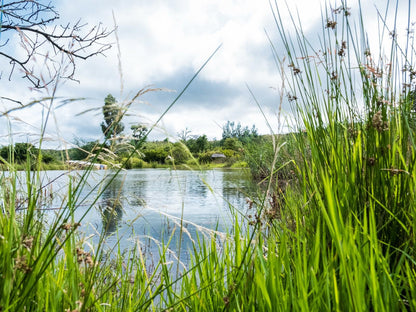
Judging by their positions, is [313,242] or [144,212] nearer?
[313,242]

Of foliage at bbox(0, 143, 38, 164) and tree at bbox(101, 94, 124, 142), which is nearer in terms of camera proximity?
tree at bbox(101, 94, 124, 142)

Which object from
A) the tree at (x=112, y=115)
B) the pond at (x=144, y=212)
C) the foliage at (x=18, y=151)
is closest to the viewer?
the tree at (x=112, y=115)

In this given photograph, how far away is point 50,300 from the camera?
101 centimetres

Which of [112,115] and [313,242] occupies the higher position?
[112,115]

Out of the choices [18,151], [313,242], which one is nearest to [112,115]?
[313,242]

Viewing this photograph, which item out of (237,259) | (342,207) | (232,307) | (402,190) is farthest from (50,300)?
(402,190)

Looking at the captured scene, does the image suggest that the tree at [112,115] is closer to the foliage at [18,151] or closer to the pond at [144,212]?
the pond at [144,212]

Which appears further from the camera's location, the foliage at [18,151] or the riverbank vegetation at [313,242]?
the foliage at [18,151]

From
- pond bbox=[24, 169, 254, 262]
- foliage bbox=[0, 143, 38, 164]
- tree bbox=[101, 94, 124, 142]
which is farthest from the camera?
foliage bbox=[0, 143, 38, 164]

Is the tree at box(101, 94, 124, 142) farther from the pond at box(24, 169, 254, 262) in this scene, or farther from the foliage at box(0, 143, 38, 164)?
the foliage at box(0, 143, 38, 164)

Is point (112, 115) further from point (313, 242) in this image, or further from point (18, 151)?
point (18, 151)

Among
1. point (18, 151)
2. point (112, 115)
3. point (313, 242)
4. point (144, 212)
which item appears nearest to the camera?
point (112, 115)

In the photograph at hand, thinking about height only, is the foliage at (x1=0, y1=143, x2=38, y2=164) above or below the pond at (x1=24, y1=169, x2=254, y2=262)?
above

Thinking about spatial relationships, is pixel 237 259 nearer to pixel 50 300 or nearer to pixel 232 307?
pixel 232 307
